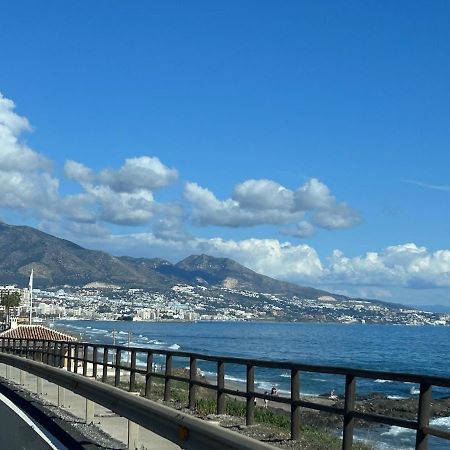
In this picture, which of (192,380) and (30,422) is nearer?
(30,422)

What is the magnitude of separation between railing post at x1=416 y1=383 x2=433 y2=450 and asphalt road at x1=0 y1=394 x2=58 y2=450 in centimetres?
519

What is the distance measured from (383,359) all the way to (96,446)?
8868cm

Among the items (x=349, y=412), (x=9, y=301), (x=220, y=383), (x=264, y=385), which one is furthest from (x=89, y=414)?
(x=9, y=301)

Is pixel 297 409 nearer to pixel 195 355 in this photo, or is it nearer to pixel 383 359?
pixel 195 355

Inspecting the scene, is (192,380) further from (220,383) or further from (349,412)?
(349,412)

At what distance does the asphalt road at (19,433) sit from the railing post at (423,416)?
5191 millimetres

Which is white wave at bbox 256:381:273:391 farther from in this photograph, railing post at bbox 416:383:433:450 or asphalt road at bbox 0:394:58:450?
railing post at bbox 416:383:433:450

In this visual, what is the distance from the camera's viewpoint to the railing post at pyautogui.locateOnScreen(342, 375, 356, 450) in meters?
10.4

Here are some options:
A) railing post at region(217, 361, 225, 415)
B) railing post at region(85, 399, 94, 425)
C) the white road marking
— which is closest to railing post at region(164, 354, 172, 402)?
railing post at region(217, 361, 225, 415)

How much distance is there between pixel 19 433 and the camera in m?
13.2

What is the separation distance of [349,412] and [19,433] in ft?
18.0

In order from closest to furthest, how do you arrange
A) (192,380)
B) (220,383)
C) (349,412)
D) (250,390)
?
(349,412) → (250,390) → (220,383) → (192,380)

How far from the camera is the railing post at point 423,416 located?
29.3 ft

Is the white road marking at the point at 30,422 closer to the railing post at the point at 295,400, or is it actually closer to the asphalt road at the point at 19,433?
the asphalt road at the point at 19,433
